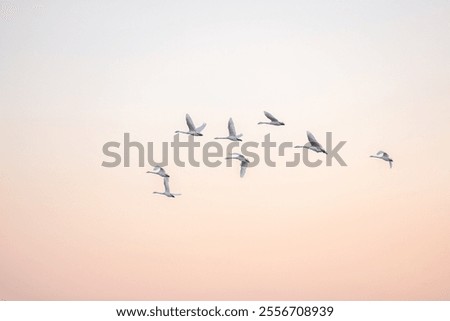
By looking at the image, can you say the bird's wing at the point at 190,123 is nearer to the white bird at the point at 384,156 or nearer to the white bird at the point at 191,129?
the white bird at the point at 191,129

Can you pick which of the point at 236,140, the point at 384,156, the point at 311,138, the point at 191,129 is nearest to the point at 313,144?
the point at 311,138

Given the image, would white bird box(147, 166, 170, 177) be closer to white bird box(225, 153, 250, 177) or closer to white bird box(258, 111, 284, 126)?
white bird box(225, 153, 250, 177)

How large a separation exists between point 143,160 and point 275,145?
8.25ft

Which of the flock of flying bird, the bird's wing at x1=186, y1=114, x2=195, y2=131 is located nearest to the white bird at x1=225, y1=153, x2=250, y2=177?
the flock of flying bird

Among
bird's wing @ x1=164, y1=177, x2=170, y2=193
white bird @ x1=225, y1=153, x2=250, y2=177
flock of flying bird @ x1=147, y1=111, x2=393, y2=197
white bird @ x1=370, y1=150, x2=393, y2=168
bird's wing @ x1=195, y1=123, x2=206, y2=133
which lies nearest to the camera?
flock of flying bird @ x1=147, y1=111, x2=393, y2=197

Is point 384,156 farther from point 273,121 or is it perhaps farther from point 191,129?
point 191,129

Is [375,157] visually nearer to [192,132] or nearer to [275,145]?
[275,145]

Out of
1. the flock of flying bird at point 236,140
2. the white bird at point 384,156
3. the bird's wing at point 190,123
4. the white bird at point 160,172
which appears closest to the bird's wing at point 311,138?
the flock of flying bird at point 236,140

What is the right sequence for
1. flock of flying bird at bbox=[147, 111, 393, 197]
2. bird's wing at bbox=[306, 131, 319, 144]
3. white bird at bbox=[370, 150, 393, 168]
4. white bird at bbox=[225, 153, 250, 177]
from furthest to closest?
white bird at bbox=[370, 150, 393, 168], white bird at bbox=[225, 153, 250, 177], flock of flying bird at bbox=[147, 111, 393, 197], bird's wing at bbox=[306, 131, 319, 144]
